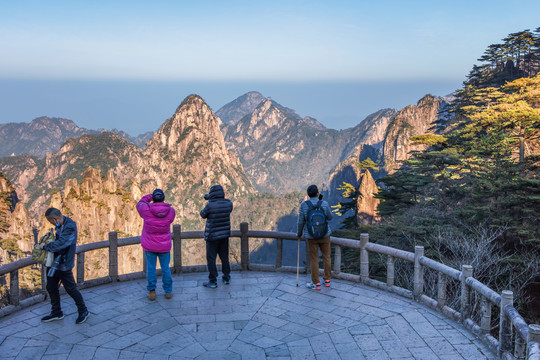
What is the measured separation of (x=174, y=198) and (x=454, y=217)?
154476 millimetres

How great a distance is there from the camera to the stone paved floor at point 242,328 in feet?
17.8

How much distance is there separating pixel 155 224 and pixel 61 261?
5.31 ft

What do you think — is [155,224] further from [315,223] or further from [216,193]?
[315,223]

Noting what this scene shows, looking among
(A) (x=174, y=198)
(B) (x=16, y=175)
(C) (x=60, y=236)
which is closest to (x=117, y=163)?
(A) (x=174, y=198)

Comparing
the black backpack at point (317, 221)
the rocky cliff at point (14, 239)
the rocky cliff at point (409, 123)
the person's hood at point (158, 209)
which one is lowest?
the rocky cliff at point (14, 239)

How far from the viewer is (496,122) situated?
82.9 ft

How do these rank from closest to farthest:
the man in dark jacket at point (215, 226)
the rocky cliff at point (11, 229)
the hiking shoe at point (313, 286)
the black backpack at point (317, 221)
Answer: the black backpack at point (317, 221), the man in dark jacket at point (215, 226), the hiking shoe at point (313, 286), the rocky cliff at point (11, 229)

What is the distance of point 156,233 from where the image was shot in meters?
7.34

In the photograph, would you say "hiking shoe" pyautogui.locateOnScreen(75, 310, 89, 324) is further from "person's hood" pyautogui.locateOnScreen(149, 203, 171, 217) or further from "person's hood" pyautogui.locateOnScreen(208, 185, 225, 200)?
"person's hood" pyautogui.locateOnScreen(208, 185, 225, 200)

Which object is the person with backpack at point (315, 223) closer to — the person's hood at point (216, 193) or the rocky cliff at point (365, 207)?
the person's hood at point (216, 193)

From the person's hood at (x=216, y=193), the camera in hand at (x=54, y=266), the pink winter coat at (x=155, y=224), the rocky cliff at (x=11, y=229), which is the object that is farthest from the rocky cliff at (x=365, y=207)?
the rocky cliff at (x=11, y=229)

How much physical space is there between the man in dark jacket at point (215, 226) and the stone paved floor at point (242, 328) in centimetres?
61

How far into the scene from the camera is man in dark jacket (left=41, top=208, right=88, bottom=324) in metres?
6.05

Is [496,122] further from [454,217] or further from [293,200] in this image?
[293,200]
